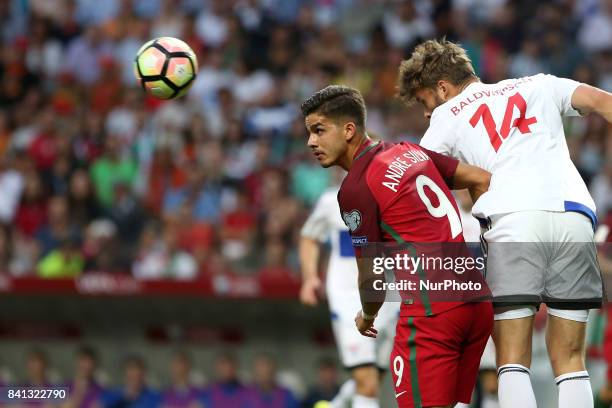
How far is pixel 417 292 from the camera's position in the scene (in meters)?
5.96

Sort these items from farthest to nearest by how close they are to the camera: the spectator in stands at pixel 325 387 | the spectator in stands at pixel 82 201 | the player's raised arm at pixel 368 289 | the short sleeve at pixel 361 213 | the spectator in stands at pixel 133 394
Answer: the spectator in stands at pixel 82 201, the spectator in stands at pixel 133 394, the spectator in stands at pixel 325 387, the player's raised arm at pixel 368 289, the short sleeve at pixel 361 213

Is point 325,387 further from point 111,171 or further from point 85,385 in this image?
point 111,171

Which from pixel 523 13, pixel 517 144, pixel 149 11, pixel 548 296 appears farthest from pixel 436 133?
pixel 149 11

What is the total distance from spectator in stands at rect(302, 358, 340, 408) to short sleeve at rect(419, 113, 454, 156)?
6.32 m

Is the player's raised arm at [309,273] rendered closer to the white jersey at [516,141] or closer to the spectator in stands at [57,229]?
the white jersey at [516,141]

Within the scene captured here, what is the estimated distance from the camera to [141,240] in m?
13.8

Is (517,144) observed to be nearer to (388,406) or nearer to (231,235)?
(388,406)

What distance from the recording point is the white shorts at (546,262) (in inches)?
239

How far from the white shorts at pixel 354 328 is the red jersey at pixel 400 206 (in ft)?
10.4

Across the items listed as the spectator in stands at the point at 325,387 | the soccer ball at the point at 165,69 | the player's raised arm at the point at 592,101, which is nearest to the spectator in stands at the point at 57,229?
the spectator in stands at the point at 325,387

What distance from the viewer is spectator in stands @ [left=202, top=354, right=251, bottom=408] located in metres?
12.9

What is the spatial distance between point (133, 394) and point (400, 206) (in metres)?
7.95

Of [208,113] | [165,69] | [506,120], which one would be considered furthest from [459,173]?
[208,113]

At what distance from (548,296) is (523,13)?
10076 millimetres
